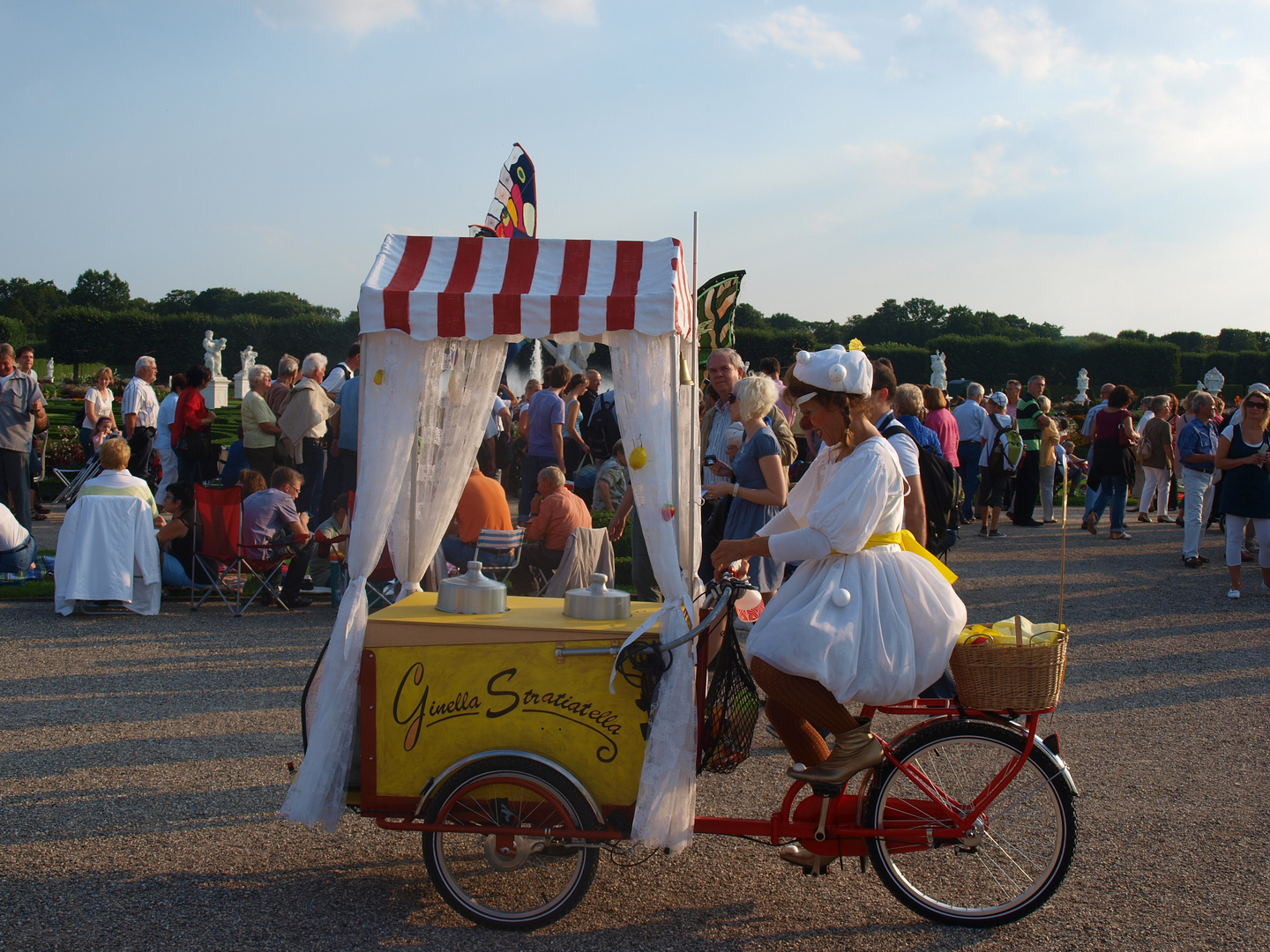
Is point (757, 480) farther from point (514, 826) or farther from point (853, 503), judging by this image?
point (514, 826)

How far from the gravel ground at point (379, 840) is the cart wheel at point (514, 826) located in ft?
0.30

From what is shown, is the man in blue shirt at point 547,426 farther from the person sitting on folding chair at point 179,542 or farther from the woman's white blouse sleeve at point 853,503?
the woman's white blouse sleeve at point 853,503

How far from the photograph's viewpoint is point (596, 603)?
11.4 ft

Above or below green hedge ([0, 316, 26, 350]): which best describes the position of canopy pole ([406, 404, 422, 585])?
below

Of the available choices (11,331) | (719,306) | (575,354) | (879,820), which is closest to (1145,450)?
(719,306)

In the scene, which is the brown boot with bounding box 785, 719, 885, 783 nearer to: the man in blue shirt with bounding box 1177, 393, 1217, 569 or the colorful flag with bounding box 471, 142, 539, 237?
the colorful flag with bounding box 471, 142, 539, 237

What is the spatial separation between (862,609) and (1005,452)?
1012cm

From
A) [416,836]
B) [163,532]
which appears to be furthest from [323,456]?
[416,836]

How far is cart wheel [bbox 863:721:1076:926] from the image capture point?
325 cm

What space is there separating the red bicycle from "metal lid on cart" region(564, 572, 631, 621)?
29cm

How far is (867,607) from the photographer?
3.10 metres

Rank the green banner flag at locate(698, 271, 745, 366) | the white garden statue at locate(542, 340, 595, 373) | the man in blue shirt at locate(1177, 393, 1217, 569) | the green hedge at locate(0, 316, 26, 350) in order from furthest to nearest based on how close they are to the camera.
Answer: the green hedge at locate(0, 316, 26, 350)
the white garden statue at locate(542, 340, 595, 373)
the man in blue shirt at locate(1177, 393, 1217, 569)
the green banner flag at locate(698, 271, 745, 366)

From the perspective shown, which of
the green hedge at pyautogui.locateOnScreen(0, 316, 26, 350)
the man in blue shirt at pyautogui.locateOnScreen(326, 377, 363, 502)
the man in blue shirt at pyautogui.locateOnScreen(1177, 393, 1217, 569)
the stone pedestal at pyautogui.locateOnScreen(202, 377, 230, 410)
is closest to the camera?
the man in blue shirt at pyautogui.locateOnScreen(326, 377, 363, 502)

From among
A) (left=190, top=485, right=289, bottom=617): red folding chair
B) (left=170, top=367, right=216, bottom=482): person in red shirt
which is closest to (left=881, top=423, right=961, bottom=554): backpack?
(left=190, top=485, right=289, bottom=617): red folding chair
